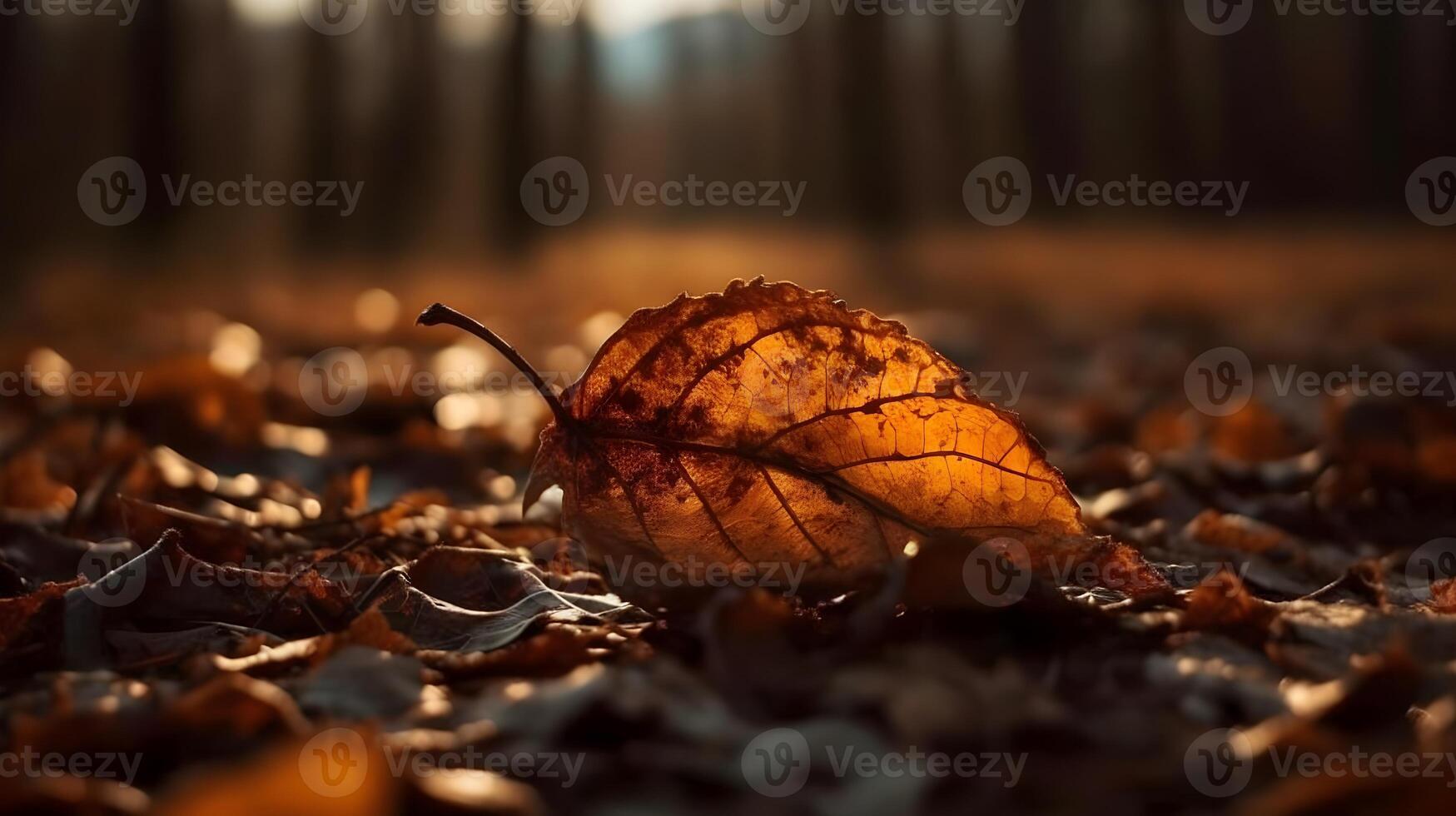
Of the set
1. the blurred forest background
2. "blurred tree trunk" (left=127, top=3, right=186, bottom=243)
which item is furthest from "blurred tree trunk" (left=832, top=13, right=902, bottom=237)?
"blurred tree trunk" (left=127, top=3, right=186, bottom=243)

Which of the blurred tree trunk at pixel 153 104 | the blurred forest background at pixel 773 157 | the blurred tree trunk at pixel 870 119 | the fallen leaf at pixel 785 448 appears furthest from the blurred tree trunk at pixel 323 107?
the fallen leaf at pixel 785 448

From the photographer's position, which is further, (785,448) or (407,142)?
(407,142)

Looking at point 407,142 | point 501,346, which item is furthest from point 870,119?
point 501,346

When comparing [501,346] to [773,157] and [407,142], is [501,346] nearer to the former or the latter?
[407,142]

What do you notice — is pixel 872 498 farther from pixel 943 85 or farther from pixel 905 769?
pixel 943 85

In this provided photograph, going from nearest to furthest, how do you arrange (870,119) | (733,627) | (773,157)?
(733,627)
(870,119)
(773,157)
